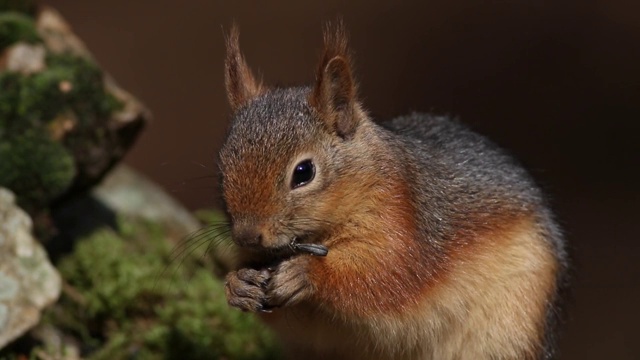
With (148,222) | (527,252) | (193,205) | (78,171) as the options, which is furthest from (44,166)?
(193,205)

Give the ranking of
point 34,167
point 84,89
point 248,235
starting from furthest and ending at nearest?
point 84,89 → point 34,167 → point 248,235

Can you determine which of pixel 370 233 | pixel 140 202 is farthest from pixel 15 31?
pixel 370 233

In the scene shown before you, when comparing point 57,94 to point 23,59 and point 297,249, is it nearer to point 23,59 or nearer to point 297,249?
point 23,59

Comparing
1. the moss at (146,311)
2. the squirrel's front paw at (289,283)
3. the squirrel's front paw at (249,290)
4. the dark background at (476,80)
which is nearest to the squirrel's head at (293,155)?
the squirrel's front paw at (289,283)

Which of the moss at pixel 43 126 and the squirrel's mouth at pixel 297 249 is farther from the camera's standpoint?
the moss at pixel 43 126

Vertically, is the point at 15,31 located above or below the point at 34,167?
above

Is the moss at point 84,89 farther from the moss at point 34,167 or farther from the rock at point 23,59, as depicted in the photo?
the moss at point 34,167
